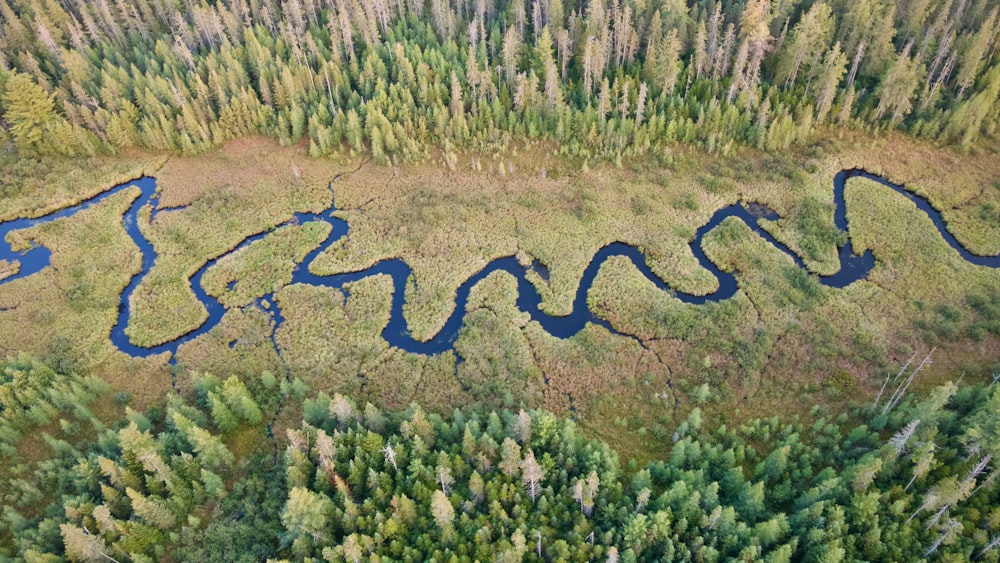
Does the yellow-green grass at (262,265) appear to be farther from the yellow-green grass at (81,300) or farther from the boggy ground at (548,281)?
the yellow-green grass at (81,300)

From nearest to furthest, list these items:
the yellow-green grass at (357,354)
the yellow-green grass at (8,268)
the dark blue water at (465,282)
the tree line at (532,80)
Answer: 1. the yellow-green grass at (357,354)
2. the dark blue water at (465,282)
3. the yellow-green grass at (8,268)
4. the tree line at (532,80)

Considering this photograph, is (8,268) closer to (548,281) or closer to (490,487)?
(548,281)

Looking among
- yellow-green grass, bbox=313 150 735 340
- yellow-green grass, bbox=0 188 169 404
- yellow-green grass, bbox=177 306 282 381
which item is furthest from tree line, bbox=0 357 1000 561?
yellow-green grass, bbox=313 150 735 340

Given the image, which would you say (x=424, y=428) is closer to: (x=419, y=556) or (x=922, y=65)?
(x=419, y=556)

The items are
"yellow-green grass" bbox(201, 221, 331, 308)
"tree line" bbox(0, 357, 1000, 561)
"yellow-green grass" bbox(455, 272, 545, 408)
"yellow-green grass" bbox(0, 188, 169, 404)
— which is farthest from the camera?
"yellow-green grass" bbox(201, 221, 331, 308)

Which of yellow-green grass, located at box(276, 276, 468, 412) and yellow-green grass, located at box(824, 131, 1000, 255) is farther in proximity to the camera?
yellow-green grass, located at box(824, 131, 1000, 255)

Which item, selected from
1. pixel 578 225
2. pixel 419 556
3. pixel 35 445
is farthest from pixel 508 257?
pixel 35 445

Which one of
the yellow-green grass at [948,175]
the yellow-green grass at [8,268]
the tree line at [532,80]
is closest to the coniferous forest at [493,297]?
the tree line at [532,80]

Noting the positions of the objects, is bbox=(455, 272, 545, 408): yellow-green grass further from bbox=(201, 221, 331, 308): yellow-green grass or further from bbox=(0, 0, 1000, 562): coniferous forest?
bbox=(201, 221, 331, 308): yellow-green grass

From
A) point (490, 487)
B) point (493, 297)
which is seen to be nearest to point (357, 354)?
point (493, 297)
